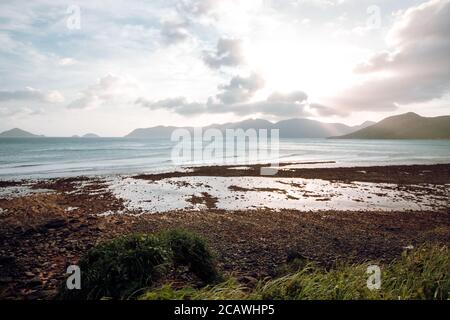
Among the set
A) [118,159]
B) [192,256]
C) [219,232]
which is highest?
[118,159]

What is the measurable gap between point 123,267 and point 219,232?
22.6 ft

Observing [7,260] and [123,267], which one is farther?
[7,260]

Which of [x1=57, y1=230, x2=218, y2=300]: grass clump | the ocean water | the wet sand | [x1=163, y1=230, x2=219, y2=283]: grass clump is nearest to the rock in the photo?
the wet sand

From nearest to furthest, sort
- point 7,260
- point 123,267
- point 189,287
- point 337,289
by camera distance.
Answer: point 189,287 < point 337,289 < point 123,267 < point 7,260

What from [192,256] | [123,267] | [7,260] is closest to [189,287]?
[123,267]

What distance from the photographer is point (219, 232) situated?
448 inches

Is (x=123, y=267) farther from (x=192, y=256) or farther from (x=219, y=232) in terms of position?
(x=219, y=232)

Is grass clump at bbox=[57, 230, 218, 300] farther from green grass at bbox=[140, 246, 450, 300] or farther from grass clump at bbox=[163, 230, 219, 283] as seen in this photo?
green grass at bbox=[140, 246, 450, 300]

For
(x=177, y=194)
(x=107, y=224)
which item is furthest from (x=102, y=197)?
(x=107, y=224)

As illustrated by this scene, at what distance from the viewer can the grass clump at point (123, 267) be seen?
456 centimetres

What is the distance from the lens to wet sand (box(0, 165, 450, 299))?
25.1 feet

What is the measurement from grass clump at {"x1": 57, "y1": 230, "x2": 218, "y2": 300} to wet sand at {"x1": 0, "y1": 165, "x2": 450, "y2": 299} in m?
1.75

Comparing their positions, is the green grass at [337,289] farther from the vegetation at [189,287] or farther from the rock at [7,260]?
the rock at [7,260]
